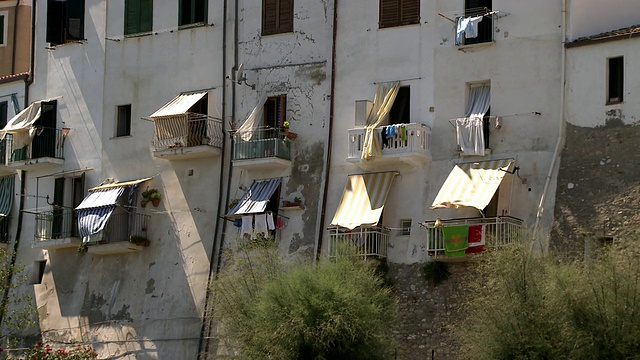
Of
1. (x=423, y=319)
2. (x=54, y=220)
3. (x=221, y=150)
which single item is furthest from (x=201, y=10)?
(x=423, y=319)

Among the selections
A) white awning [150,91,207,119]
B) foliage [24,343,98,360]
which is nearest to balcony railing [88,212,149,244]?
white awning [150,91,207,119]

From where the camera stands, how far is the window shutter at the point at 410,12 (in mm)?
43750

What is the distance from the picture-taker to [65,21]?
52000 millimetres

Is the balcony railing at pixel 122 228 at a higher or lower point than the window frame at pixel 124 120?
lower

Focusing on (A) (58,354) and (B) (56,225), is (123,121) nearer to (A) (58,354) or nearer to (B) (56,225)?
(B) (56,225)

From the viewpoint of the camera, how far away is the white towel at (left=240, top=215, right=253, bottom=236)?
44844 mm

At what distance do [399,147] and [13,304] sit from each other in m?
15.5

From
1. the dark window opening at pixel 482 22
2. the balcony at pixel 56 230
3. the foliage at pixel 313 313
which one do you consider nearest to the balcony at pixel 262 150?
the foliage at pixel 313 313

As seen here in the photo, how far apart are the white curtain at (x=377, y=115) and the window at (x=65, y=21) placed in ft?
40.8

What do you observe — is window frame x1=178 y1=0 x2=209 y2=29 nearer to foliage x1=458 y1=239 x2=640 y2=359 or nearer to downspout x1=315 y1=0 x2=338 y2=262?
downspout x1=315 y1=0 x2=338 y2=262

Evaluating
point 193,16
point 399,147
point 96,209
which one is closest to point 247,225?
point 399,147

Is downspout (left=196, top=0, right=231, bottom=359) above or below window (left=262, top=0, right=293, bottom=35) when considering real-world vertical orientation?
below

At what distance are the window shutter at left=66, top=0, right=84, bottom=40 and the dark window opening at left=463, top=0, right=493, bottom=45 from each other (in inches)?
574

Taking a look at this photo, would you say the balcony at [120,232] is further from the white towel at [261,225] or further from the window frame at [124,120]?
the white towel at [261,225]
